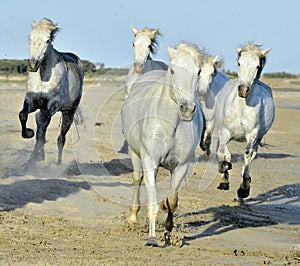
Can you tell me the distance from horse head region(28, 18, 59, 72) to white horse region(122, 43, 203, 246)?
4.72 metres

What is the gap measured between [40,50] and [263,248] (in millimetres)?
6220

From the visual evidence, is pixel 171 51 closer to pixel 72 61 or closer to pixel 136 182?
pixel 136 182

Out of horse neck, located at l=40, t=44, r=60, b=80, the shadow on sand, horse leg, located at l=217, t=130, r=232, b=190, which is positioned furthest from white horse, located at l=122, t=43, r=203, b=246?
horse neck, located at l=40, t=44, r=60, b=80

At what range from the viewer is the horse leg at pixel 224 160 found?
40.1ft

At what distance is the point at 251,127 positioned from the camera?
486 inches

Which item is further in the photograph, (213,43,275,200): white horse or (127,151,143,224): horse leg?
(213,43,275,200): white horse

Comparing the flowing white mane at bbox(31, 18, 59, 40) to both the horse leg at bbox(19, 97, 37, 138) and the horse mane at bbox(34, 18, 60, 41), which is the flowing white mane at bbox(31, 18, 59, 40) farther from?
the horse leg at bbox(19, 97, 37, 138)

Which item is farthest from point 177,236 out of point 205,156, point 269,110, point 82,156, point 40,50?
point 205,156

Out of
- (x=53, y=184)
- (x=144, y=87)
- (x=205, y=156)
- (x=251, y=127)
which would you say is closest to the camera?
(x=144, y=87)

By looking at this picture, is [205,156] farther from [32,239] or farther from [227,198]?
[32,239]

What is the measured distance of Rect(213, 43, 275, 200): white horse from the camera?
12.0 meters

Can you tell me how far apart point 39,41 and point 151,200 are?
586 centimetres

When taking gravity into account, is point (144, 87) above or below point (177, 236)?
above

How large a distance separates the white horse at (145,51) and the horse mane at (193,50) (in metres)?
6.50
